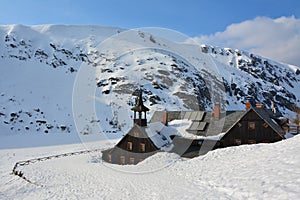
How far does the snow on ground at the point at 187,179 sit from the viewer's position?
8.87 meters

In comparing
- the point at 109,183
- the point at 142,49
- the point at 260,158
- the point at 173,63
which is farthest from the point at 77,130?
the point at 142,49

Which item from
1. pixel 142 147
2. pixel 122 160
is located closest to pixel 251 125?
pixel 142 147

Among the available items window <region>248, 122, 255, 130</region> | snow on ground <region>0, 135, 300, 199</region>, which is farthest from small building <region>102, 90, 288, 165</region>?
snow on ground <region>0, 135, 300, 199</region>

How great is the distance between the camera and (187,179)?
42.5 feet

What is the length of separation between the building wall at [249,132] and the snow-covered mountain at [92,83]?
83.8 feet

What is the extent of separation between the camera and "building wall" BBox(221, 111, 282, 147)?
20.8 meters

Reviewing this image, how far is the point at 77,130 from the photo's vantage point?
4431 cm

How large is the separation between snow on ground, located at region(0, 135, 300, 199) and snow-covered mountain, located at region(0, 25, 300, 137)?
24143 millimetres

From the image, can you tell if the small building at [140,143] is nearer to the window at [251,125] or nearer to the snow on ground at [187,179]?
the snow on ground at [187,179]

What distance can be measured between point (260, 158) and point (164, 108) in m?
39.9

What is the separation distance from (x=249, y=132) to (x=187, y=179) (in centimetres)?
1129

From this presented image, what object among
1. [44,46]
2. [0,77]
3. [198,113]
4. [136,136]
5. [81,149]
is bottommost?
[81,149]

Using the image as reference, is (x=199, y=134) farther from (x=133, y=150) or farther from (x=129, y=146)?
(x=129, y=146)

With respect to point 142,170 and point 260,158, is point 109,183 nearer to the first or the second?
point 142,170
